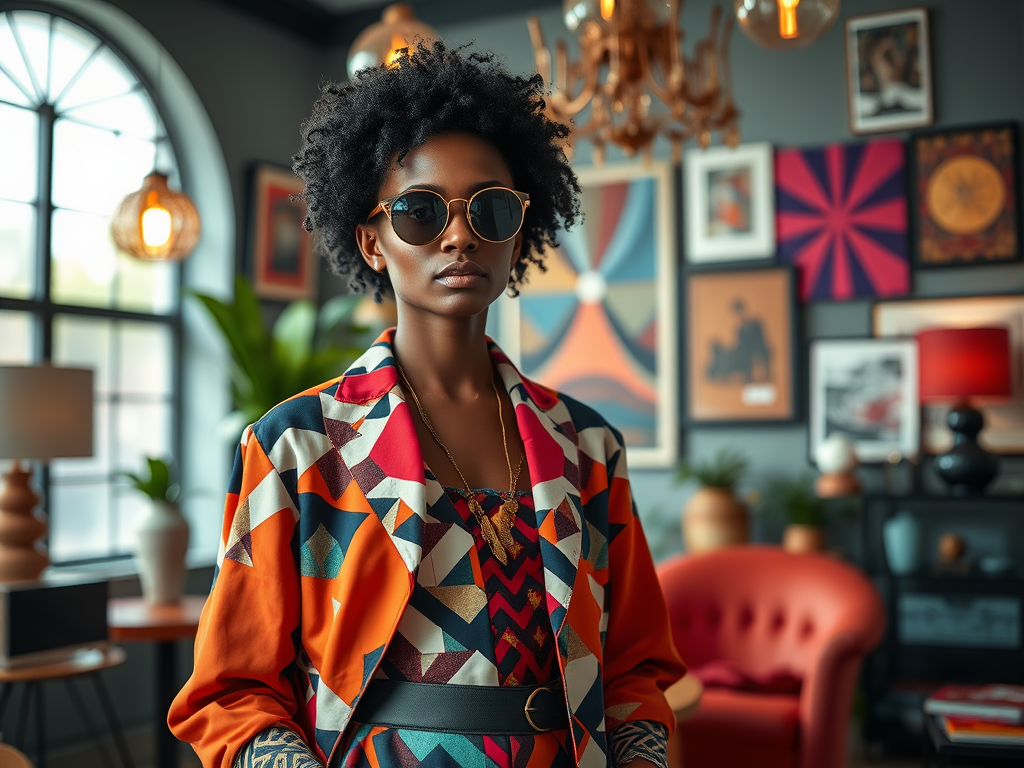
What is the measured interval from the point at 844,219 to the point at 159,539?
3200mm

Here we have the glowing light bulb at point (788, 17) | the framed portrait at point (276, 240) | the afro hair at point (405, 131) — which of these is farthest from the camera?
the framed portrait at point (276, 240)

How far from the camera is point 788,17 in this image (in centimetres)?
221

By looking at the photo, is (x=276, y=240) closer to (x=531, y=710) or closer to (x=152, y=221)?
(x=152, y=221)

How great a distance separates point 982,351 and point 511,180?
10.5 feet

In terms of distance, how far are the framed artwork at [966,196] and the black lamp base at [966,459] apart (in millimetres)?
726

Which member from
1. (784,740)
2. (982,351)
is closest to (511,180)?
(784,740)

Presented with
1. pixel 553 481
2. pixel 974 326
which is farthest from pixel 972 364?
pixel 553 481

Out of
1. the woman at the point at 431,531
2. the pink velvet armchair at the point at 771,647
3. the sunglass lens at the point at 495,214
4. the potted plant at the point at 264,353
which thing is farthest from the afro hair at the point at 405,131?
the potted plant at the point at 264,353

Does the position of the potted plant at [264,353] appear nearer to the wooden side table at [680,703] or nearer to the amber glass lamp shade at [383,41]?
the amber glass lamp shade at [383,41]

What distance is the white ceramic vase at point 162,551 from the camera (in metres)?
3.51

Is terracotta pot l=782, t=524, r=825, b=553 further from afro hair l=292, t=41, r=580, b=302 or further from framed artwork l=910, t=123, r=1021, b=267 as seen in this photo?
afro hair l=292, t=41, r=580, b=302

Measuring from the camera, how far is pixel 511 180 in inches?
50.9

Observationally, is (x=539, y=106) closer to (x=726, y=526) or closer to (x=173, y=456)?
(x=726, y=526)

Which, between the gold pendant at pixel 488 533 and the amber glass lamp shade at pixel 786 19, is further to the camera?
the amber glass lamp shade at pixel 786 19
